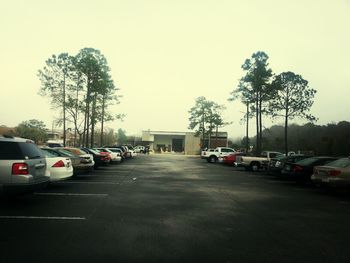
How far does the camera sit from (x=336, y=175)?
12.9 metres

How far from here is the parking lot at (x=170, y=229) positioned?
17.3ft

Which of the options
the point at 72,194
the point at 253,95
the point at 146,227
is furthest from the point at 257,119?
the point at 146,227

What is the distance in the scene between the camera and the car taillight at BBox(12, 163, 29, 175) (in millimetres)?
8562

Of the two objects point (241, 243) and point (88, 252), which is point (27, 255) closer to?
point (88, 252)

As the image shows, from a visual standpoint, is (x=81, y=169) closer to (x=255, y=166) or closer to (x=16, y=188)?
(x=16, y=188)

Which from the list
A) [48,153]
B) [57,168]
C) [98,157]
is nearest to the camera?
[57,168]

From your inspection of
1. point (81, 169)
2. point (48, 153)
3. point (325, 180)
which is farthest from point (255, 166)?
point (48, 153)

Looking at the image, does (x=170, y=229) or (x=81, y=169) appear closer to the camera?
(x=170, y=229)

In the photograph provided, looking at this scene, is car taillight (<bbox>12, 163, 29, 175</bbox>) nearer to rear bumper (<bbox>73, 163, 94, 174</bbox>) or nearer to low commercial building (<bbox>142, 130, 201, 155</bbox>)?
rear bumper (<bbox>73, 163, 94, 174</bbox>)

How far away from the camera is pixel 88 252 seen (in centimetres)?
527

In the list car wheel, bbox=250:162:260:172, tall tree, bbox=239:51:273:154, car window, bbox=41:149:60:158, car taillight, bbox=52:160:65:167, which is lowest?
car wheel, bbox=250:162:260:172

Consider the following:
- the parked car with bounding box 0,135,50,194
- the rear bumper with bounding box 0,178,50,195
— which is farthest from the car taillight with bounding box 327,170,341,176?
the rear bumper with bounding box 0,178,50,195

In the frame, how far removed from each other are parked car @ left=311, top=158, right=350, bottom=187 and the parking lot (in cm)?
131

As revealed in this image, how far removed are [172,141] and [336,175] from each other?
7968 cm
